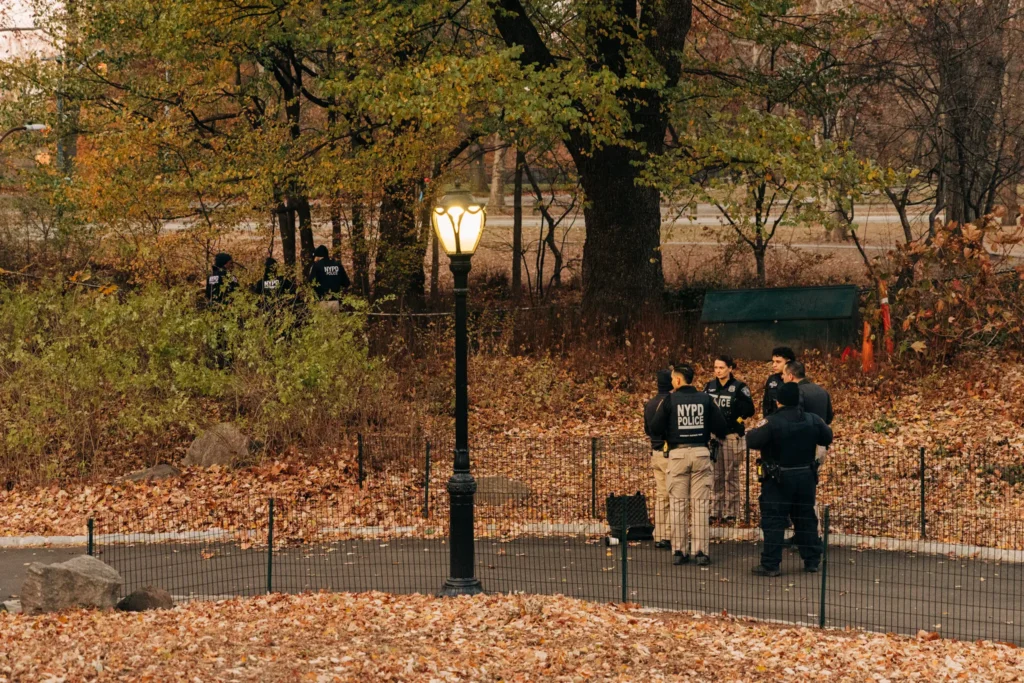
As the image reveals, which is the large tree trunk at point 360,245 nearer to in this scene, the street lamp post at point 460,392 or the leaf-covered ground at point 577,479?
the leaf-covered ground at point 577,479

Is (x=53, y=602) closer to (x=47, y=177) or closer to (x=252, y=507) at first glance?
(x=252, y=507)

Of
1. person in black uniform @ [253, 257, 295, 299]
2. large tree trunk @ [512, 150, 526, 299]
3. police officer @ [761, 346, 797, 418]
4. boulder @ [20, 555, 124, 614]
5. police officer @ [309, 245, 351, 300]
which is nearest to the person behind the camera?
boulder @ [20, 555, 124, 614]

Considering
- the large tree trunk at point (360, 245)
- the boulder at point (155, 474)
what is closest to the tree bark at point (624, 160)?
the large tree trunk at point (360, 245)

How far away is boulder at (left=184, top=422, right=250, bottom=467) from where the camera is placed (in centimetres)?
1691

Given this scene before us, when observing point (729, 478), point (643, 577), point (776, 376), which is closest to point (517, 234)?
point (729, 478)

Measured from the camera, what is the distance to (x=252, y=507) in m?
15.4

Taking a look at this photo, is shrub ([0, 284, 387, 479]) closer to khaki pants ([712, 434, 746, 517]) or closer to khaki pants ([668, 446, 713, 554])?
khaki pants ([712, 434, 746, 517])

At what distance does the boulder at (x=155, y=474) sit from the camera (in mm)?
16422

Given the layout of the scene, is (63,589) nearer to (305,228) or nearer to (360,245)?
(360,245)

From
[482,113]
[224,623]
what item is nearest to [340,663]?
[224,623]

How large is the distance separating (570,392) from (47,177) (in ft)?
33.2

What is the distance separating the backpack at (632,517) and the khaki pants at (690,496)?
0.77 metres

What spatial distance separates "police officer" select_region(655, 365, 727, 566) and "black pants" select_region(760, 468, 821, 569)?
1.94 feet

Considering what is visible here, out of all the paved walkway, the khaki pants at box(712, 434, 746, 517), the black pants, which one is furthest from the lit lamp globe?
the khaki pants at box(712, 434, 746, 517)
